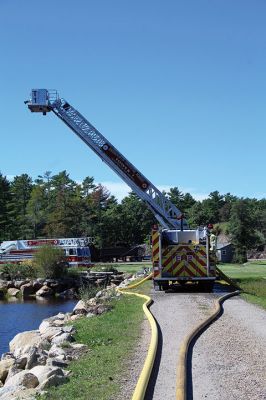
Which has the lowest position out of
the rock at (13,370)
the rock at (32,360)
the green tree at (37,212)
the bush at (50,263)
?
the rock at (13,370)

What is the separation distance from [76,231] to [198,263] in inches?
2661

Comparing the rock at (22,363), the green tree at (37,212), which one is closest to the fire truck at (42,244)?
the green tree at (37,212)

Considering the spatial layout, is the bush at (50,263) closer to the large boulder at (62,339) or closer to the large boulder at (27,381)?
the large boulder at (62,339)

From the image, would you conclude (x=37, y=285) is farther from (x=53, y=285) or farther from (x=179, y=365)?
(x=179, y=365)

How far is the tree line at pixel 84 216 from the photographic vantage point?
3199 inches

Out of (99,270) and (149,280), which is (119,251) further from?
(149,280)

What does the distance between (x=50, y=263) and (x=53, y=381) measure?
41.3 m

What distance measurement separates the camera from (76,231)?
3455 inches

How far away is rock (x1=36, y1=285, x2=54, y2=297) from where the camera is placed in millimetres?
44353

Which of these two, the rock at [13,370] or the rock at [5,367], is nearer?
the rock at [13,370]

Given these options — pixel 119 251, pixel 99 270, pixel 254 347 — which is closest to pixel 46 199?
pixel 119 251

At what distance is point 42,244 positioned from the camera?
55.2 metres

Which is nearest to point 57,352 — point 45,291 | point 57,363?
point 57,363

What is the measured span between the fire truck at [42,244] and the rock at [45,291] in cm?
905
